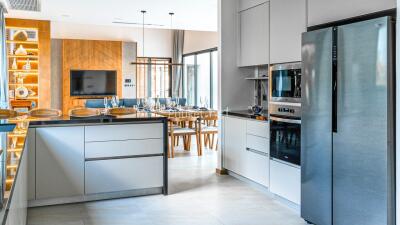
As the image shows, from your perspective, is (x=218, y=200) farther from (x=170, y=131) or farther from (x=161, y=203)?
(x=170, y=131)

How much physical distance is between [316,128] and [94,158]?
7.44 feet

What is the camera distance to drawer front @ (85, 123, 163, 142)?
163 inches

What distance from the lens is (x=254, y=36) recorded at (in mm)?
5086

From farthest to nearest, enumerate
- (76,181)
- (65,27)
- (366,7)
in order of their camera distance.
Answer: (65,27) → (76,181) → (366,7)

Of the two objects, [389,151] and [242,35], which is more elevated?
[242,35]

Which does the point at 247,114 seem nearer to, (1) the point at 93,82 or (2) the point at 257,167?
(2) the point at 257,167

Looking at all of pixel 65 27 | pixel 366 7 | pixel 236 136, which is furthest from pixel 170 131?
pixel 65 27

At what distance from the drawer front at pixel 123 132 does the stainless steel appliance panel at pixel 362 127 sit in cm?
201

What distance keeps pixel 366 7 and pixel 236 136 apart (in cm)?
249

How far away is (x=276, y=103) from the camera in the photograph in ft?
13.9

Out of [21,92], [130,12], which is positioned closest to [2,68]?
[21,92]

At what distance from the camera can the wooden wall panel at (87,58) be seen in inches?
431

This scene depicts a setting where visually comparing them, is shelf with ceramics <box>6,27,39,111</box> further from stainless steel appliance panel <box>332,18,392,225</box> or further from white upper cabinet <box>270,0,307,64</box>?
stainless steel appliance panel <box>332,18,392,225</box>

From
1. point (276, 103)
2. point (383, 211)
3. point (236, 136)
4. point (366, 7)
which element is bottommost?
point (383, 211)
